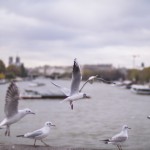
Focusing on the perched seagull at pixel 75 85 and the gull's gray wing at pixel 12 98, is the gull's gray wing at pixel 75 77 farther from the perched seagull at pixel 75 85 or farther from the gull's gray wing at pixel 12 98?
the gull's gray wing at pixel 12 98

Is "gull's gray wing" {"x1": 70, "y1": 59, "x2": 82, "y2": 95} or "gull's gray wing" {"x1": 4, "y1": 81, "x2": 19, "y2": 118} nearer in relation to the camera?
"gull's gray wing" {"x1": 4, "y1": 81, "x2": 19, "y2": 118}

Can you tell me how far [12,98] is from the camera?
7707mm

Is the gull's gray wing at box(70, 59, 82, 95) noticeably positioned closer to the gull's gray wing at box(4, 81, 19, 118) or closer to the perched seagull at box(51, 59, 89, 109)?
the perched seagull at box(51, 59, 89, 109)

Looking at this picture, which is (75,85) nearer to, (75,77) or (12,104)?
(75,77)

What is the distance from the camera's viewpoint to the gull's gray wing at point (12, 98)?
7582 millimetres

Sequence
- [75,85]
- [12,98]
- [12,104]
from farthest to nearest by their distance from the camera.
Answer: [75,85]
[12,104]
[12,98]

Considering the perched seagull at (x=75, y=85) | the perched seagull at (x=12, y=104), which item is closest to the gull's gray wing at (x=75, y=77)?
the perched seagull at (x=75, y=85)

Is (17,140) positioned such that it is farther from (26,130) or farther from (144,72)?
(144,72)

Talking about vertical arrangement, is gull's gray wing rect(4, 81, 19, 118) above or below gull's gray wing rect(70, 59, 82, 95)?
below

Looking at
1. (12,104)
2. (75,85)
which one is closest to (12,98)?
(12,104)

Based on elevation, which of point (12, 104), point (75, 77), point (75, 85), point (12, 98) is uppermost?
point (75, 77)

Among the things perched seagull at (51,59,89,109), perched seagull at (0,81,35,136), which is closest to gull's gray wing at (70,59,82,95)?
perched seagull at (51,59,89,109)

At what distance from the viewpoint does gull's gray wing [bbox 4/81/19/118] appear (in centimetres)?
758

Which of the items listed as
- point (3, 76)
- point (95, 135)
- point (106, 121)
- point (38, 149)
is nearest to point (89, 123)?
point (106, 121)
